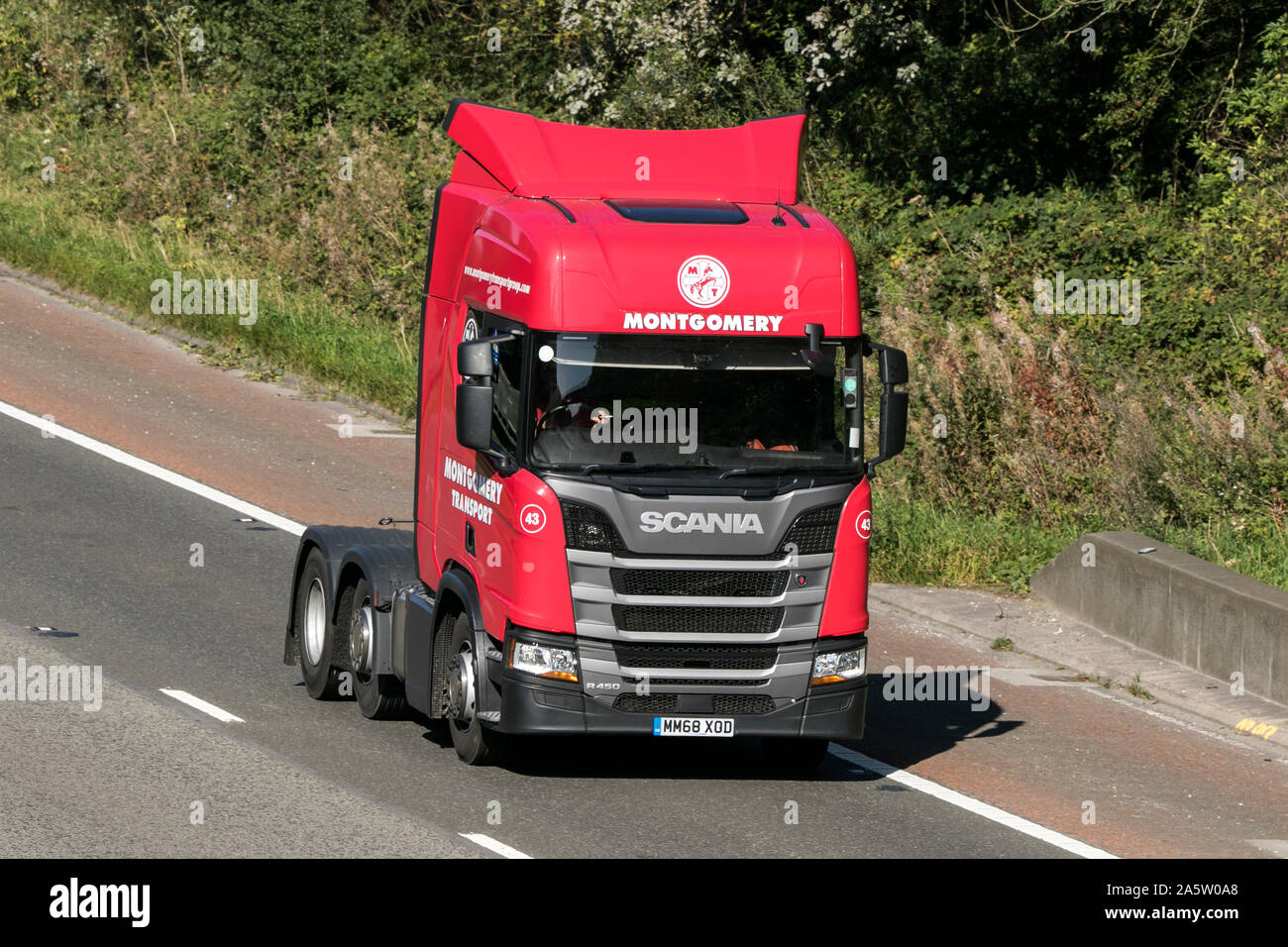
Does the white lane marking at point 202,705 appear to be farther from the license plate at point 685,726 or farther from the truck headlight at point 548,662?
the license plate at point 685,726

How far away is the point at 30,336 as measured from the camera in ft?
74.9

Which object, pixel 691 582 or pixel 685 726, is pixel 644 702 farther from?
pixel 691 582

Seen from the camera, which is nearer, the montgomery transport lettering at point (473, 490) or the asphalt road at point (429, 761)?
the asphalt road at point (429, 761)

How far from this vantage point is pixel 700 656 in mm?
10227

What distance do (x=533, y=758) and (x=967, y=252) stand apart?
1357 cm

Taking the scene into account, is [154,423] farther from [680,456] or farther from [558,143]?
[680,456]

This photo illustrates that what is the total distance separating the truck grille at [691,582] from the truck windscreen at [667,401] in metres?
0.56

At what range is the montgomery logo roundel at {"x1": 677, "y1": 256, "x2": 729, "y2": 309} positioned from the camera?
10180 mm

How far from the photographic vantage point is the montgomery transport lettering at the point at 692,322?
10.1 metres

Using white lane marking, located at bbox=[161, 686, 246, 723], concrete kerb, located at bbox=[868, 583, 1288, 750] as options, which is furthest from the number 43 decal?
concrete kerb, located at bbox=[868, 583, 1288, 750]

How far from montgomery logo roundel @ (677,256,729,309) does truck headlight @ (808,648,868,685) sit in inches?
80.9

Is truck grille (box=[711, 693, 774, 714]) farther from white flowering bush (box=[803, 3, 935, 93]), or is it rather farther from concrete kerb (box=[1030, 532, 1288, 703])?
white flowering bush (box=[803, 3, 935, 93])

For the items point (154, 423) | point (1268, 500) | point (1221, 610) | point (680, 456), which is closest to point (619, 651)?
point (680, 456)

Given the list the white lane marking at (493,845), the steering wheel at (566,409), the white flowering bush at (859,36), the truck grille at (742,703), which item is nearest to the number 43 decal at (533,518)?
the steering wheel at (566,409)
